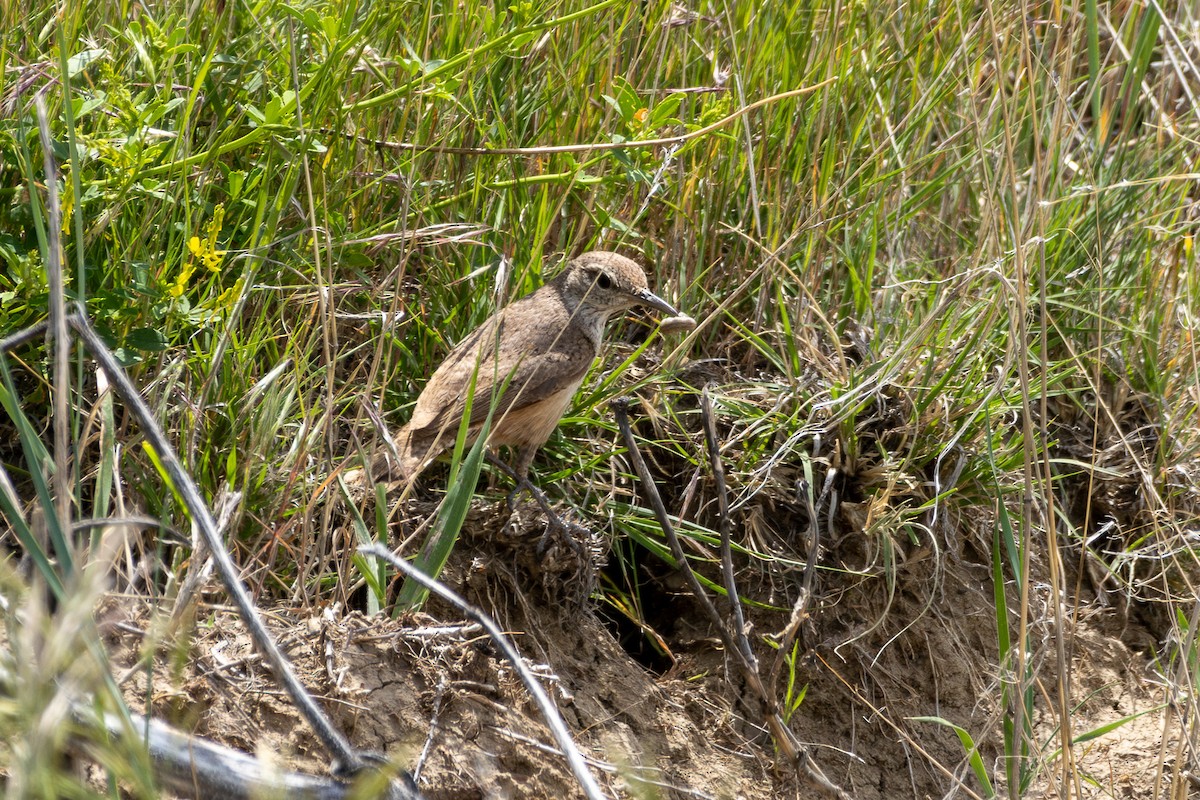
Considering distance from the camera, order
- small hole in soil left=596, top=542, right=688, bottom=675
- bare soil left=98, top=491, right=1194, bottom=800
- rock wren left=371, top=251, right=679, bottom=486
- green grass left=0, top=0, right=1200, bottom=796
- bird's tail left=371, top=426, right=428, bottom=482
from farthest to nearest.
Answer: small hole in soil left=596, top=542, right=688, bottom=675 < rock wren left=371, top=251, right=679, bottom=486 < bird's tail left=371, top=426, right=428, bottom=482 < green grass left=0, top=0, right=1200, bottom=796 < bare soil left=98, top=491, right=1194, bottom=800

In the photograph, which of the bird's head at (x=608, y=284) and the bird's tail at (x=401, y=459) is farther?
the bird's head at (x=608, y=284)

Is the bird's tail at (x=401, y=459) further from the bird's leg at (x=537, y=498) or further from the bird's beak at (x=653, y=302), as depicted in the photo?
the bird's beak at (x=653, y=302)

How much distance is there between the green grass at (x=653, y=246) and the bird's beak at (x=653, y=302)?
135 mm

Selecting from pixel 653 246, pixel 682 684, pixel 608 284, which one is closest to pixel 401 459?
pixel 608 284

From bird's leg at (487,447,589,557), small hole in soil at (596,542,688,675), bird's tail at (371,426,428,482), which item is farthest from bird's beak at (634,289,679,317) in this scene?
bird's tail at (371,426,428,482)

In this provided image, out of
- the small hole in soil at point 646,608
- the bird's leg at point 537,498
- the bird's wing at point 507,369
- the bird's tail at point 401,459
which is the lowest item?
the small hole in soil at point 646,608

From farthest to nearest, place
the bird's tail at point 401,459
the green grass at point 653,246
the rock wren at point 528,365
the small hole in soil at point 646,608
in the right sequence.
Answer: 1. the small hole in soil at point 646,608
2. the rock wren at point 528,365
3. the bird's tail at point 401,459
4. the green grass at point 653,246

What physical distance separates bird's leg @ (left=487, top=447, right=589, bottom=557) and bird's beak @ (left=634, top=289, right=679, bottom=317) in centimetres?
74

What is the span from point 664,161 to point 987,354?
1.36 metres

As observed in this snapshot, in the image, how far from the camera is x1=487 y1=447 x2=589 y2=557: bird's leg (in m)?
3.75

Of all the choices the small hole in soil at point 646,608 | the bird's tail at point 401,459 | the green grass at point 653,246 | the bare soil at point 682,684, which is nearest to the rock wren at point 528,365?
the bird's tail at point 401,459

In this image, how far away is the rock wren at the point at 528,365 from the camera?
369cm

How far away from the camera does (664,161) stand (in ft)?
12.2

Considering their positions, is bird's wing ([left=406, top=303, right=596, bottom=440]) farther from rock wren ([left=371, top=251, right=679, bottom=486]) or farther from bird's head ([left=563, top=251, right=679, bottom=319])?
bird's head ([left=563, top=251, right=679, bottom=319])
